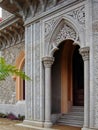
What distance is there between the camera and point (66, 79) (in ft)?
41.1

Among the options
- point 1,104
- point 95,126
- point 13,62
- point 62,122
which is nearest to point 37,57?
point 62,122

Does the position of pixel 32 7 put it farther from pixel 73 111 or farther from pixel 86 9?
pixel 73 111

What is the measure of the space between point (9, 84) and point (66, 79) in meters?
5.08

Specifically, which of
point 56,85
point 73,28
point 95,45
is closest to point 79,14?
point 73,28

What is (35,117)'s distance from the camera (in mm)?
11008

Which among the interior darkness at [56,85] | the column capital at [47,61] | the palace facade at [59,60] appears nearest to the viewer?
the palace facade at [59,60]

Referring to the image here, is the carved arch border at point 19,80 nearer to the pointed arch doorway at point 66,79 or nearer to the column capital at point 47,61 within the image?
the pointed arch doorway at point 66,79

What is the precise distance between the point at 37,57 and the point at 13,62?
5354 mm

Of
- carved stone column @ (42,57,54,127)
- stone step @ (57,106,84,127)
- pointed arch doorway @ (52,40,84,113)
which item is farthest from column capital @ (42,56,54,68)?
stone step @ (57,106,84,127)

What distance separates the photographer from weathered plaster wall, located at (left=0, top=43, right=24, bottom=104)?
52.4 ft

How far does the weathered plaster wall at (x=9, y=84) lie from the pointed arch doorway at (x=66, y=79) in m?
3.62

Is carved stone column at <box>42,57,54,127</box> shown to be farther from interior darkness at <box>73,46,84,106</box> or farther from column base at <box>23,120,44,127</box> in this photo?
interior darkness at <box>73,46,84,106</box>

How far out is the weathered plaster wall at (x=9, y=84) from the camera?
15966mm

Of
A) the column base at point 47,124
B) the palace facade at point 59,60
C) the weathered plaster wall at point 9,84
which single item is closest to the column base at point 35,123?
the palace facade at point 59,60
